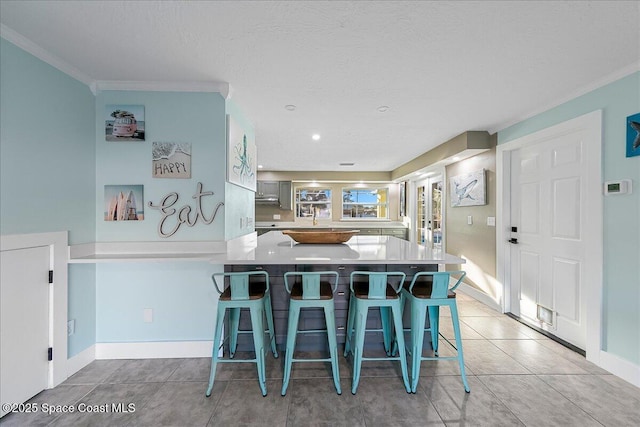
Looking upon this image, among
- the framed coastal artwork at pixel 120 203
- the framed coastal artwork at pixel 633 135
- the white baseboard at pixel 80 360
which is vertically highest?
the framed coastal artwork at pixel 633 135

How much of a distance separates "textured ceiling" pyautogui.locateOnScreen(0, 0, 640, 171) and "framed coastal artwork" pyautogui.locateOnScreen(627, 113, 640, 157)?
354 millimetres

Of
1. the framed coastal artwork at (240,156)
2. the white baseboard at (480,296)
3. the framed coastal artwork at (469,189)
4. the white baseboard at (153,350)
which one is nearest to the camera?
the white baseboard at (153,350)

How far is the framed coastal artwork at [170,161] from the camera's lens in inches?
90.7

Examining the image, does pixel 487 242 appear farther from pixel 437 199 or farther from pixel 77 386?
pixel 77 386

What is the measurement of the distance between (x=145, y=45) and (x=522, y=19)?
7.08ft

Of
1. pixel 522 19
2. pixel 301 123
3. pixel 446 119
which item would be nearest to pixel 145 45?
pixel 301 123

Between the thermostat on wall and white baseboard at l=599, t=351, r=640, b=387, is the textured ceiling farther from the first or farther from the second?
white baseboard at l=599, t=351, r=640, b=387

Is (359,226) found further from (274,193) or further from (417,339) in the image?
(417,339)

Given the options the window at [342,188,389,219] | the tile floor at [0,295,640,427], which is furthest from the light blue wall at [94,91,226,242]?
the window at [342,188,389,219]

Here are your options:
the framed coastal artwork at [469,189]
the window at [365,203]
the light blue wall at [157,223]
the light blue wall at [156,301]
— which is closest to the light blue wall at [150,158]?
the light blue wall at [157,223]

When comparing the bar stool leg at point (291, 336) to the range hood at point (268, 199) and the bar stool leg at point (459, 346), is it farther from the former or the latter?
the range hood at point (268, 199)

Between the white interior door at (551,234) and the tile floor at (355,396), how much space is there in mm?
463

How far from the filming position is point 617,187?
2078 millimetres

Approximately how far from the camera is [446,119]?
3.06m
